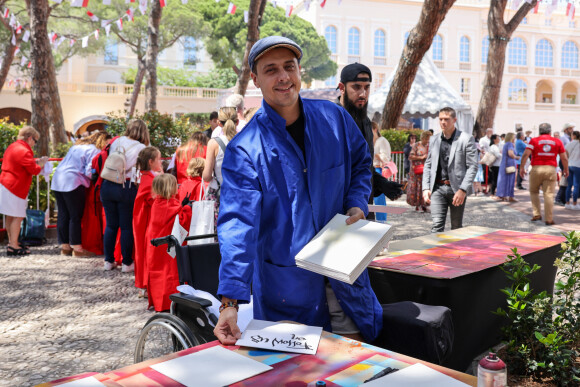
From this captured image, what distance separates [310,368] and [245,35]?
142 feet

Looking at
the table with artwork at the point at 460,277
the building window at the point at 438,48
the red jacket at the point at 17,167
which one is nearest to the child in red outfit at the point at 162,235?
the table with artwork at the point at 460,277

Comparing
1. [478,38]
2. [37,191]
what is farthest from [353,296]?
[478,38]

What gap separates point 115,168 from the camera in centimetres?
718

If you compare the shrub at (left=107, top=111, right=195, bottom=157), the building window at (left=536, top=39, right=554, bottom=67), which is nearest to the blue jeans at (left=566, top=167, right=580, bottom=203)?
the shrub at (left=107, top=111, right=195, bottom=157)

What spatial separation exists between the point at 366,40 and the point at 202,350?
55.7 m

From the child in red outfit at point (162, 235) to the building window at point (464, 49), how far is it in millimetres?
54852

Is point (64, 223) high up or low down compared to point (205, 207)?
down

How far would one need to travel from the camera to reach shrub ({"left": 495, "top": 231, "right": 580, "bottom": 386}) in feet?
12.1

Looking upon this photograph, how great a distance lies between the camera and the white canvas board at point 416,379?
5.65 ft

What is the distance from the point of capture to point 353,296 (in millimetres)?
2395

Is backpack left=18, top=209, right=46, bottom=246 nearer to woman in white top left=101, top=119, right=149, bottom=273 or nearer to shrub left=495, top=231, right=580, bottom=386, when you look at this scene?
woman in white top left=101, top=119, right=149, bottom=273

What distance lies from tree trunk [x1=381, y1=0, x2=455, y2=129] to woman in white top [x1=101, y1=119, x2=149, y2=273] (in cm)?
524

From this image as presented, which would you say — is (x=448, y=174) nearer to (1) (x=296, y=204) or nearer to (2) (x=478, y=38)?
(1) (x=296, y=204)

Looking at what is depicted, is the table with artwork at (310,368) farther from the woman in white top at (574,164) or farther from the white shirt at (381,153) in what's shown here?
the woman in white top at (574,164)
